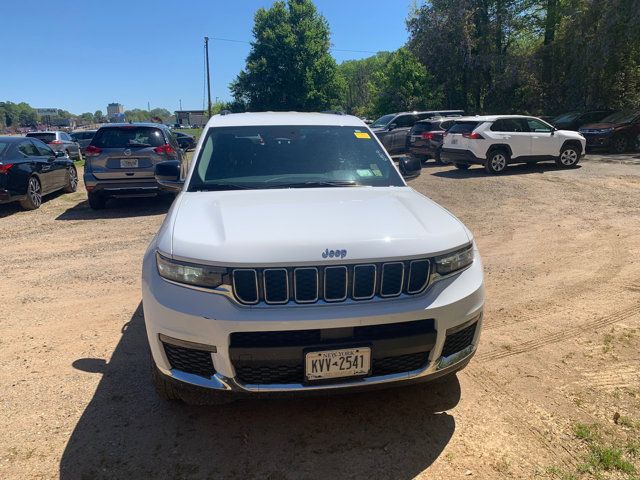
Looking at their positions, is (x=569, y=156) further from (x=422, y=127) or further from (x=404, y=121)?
(x=404, y=121)

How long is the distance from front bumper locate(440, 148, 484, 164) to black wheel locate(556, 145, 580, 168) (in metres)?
2.70

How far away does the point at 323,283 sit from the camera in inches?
97.1

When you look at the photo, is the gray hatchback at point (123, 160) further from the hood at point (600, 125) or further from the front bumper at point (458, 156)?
the hood at point (600, 125)

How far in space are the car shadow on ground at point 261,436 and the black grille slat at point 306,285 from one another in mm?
608

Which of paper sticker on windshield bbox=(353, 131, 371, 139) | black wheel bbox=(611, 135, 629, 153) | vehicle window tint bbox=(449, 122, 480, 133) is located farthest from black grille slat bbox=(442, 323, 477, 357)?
black wheel bbox=(611, 135, 629, 153)

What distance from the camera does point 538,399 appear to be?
10.3 feet

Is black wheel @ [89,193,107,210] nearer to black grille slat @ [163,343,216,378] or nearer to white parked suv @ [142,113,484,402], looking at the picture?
white parked suv @ [142,113,484,402]

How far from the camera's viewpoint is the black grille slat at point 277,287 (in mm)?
2438

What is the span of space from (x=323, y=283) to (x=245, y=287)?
1.29 ft

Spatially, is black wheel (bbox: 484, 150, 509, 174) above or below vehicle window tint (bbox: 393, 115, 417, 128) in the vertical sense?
below

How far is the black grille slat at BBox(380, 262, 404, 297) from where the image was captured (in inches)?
99.5

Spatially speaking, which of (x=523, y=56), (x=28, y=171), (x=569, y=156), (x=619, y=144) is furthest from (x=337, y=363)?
(x=523, y=56)

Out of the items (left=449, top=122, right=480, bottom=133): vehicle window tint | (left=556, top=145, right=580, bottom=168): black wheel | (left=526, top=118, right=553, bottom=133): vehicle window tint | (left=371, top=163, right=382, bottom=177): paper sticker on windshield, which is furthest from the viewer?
(left=556, top=145, right=580, bottom=168): black wheel

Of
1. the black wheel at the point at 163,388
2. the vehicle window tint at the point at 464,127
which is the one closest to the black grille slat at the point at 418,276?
the black wheel at the point at 163,388
